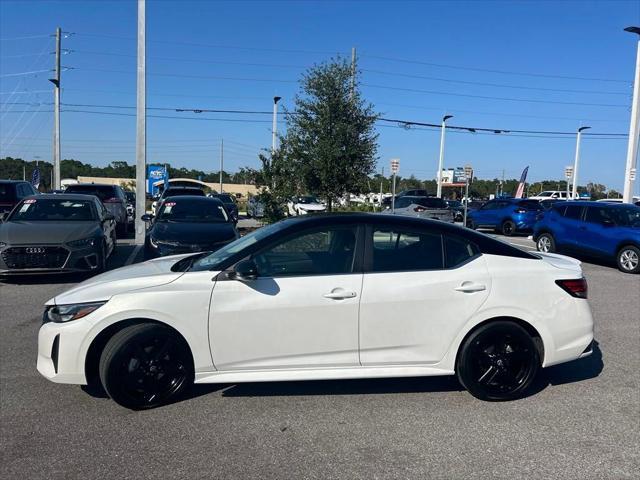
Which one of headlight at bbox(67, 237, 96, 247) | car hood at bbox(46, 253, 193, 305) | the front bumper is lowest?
the front bumper

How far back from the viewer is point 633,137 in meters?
21.6

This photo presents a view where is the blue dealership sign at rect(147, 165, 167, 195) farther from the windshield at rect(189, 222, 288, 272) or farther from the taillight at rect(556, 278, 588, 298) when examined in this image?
the taillight at rect(556, 278, 588, 298)

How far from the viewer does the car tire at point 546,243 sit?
14.8 m

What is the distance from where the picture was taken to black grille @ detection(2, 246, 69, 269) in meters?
8.84

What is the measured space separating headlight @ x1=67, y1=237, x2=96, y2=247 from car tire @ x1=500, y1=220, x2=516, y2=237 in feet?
59.0

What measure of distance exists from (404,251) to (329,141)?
12220 mm

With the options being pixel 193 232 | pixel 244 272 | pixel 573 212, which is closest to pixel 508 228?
pixel 573 212

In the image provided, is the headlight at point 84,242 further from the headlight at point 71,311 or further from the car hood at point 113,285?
the headlight at point 71,311

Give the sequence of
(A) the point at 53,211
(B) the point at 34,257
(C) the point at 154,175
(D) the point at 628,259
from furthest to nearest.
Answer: (C) the point at 154,175 → (D) the point at 628,259 → (A) the point at 53,211 → (B) the point at 34,257

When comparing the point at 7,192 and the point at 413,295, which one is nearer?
the point at 413,295

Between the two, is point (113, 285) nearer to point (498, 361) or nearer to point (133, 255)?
point (498, 361)

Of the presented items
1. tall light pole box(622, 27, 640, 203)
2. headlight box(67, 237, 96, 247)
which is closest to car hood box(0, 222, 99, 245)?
headlight box(67, 237, 96, 247)

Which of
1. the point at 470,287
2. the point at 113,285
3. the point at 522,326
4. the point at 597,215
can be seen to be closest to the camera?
the point at 113,285

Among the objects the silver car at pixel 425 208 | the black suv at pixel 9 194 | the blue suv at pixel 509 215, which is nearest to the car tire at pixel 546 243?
the silver car at pixel 425 208
